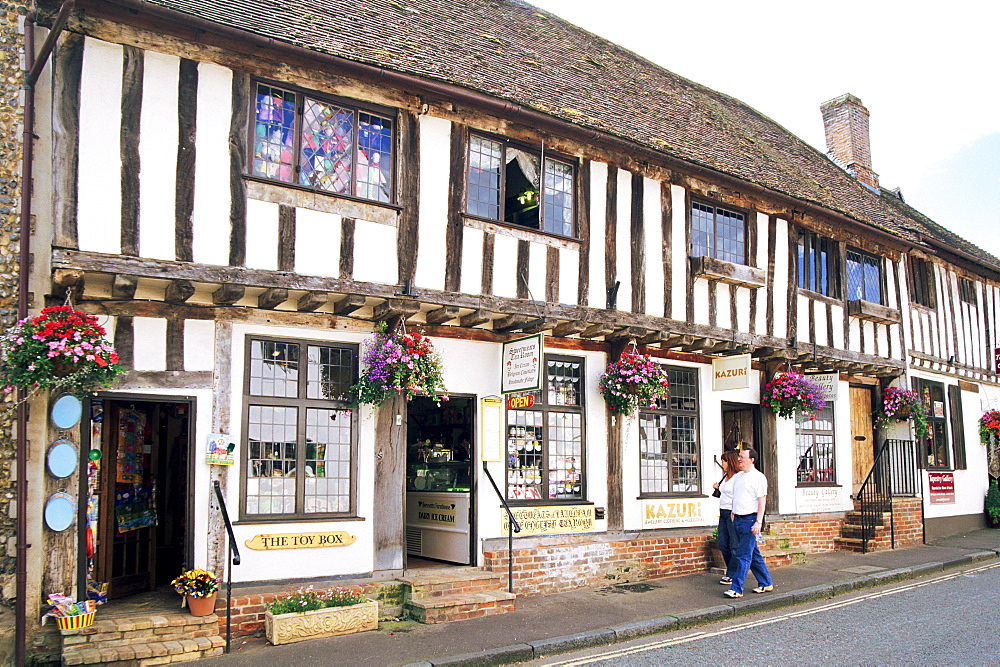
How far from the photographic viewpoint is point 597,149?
11.5 m

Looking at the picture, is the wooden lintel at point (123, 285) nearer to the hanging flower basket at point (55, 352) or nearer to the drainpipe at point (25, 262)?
the hanging flower basket at point (55, 352)

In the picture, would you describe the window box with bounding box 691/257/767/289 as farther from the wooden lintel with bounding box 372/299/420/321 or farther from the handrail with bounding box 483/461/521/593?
the wooden lintel with bounding box 372/299/420/321

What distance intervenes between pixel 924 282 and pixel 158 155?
608 inches

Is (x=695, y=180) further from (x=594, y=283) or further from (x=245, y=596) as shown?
(x=245, y=596)

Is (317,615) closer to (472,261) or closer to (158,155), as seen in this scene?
(472,261)

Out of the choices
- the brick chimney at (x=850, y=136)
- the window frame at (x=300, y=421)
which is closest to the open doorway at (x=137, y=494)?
the window frame at (x=300, y=421)

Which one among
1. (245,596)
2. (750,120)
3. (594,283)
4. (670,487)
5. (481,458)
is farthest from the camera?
(750,120)

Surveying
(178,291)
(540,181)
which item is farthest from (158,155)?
(540,181)

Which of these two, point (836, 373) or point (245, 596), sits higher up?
point (836, 373)

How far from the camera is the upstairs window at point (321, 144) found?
873 cm

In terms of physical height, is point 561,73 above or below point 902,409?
above

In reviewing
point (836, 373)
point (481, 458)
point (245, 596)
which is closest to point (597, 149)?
point (481, 458)

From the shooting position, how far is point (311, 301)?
28.4ft

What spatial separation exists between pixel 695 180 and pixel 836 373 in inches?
170
